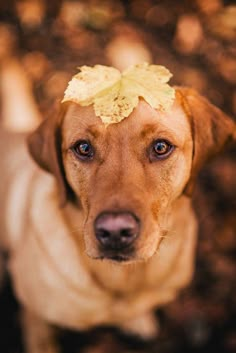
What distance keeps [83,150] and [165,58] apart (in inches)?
87.6

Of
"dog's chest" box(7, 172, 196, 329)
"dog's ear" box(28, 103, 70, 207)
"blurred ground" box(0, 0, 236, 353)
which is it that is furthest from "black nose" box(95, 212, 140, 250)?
"blurred ground" box(0, 0, 236, 353)

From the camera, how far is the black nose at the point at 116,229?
2230mm

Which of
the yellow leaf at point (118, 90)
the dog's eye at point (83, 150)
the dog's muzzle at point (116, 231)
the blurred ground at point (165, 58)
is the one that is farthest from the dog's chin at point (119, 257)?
the blurred ground at point (165, 58)

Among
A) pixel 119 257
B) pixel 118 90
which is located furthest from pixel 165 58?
pixel 119 257

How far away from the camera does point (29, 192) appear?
325cm

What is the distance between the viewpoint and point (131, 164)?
2.36m

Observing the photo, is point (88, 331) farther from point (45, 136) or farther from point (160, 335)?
point (45, 136)

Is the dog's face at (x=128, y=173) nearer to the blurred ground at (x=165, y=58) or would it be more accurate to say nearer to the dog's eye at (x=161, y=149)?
the dog's eye at (x=161, y=149)

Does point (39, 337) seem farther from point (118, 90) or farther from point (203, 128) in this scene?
point (118, 90)

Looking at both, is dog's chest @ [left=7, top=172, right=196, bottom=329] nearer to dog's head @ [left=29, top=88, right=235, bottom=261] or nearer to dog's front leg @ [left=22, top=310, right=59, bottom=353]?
dog's front leg @ [left=22, top=310, right=59, bottom=353]

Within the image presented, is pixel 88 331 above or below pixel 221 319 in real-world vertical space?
below

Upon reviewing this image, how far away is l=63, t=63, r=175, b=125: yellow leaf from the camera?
2.26 meters

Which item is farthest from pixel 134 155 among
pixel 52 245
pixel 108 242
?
pixel 52 245

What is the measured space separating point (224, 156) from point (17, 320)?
68.8 inches
